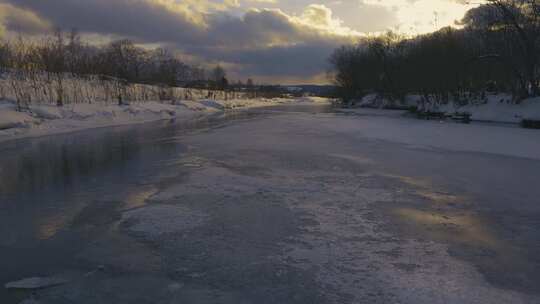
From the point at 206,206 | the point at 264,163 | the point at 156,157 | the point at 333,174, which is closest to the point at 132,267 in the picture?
the point at 206,206

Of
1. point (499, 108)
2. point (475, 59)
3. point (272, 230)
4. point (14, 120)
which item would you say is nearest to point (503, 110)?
point (499, 108)

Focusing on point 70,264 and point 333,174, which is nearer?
point 70,264

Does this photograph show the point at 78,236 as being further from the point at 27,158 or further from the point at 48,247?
the point at 27,158

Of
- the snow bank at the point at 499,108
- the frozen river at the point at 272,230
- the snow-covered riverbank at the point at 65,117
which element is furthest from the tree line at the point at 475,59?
the snow-covered riverbank at the point at 65,117

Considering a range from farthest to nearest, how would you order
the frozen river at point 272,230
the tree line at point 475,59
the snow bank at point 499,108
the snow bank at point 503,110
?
the tree line at point 475,59, the snow bank at point 499,108, the snow bank at point 503,110, the frozen river at point 272,230

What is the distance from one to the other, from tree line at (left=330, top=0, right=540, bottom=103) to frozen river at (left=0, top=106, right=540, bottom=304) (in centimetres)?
2233

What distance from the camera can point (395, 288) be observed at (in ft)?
12.2

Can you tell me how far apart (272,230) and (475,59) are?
1201 inches

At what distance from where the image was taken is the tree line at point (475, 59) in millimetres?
28291

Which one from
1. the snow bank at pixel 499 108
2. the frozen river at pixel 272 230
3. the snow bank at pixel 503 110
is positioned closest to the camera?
the frozen river at pixel 272 230

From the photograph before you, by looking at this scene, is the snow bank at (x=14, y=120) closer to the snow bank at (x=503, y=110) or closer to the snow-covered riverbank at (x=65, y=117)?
the snow-covered riverbank at (x=65, y=117)

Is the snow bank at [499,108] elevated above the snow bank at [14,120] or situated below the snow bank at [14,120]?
above

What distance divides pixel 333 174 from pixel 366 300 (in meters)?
5.65

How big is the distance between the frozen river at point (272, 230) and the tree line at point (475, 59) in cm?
2233
